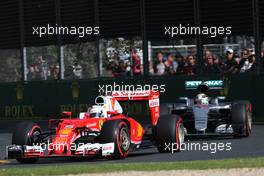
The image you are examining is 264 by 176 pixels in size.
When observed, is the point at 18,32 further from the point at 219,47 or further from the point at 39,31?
the point at 219,47

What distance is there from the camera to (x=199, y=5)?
79.2 feet

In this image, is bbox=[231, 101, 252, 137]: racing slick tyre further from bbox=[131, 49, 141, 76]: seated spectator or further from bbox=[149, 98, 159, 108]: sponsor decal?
bbox=[131, 49, 141, 76]: seated spectator

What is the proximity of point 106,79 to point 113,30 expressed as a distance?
5.46ft

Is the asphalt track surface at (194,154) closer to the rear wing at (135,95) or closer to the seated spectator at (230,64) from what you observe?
the rear wing at (135,95)

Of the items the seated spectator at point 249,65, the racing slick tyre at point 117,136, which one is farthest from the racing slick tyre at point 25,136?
the seated spectator at point 249,65

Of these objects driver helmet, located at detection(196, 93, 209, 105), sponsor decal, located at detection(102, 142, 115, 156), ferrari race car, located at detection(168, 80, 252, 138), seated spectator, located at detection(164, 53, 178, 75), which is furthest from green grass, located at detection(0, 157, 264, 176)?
seated spectator, located at detection(164, 53, 178, 75)

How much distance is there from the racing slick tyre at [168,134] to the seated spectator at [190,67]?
924cm

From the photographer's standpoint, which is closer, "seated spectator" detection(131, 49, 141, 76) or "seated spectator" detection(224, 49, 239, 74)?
"seated spectator" detection(224, 49, 239, 74)

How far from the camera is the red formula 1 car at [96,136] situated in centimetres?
1388

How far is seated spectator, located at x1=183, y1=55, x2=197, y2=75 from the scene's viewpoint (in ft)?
79.6

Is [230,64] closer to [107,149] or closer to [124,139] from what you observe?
[124,139]

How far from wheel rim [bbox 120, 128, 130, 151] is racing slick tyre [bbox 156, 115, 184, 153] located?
0.71 meters

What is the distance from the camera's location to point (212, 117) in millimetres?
17719

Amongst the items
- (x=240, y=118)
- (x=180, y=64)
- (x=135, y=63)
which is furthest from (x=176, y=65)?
(x=240, y=118)
